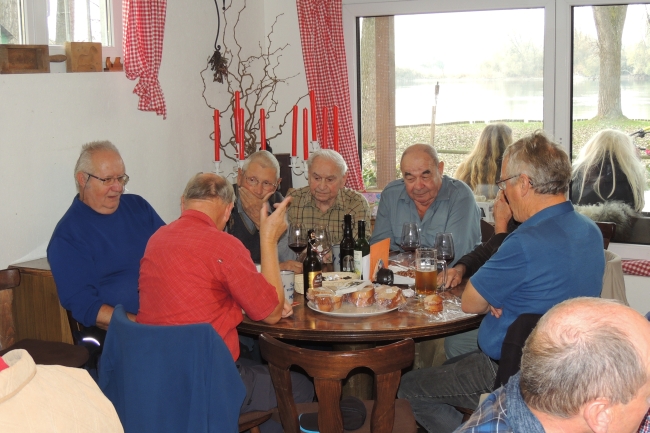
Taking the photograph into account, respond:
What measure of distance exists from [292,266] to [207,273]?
2.74 ft

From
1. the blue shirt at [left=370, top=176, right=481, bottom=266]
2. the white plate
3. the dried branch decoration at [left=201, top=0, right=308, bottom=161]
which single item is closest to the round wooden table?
the white plate

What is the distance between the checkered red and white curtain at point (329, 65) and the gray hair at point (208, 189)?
97.4 inches

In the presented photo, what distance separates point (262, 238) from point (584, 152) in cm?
287

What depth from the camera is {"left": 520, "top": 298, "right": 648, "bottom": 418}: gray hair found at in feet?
4.16

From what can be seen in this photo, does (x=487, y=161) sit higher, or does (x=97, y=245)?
(x=487, y=161)

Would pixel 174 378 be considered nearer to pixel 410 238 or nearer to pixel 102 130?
pixel 410 238

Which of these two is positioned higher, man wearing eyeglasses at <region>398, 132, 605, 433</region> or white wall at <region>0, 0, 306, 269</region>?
white wall at <region>0, 0, 306, 269</region>

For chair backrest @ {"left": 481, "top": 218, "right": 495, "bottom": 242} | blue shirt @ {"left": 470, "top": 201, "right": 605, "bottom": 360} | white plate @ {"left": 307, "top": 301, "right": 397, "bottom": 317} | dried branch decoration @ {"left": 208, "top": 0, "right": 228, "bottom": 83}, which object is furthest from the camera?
dried branch decoration @ {"left": 208, "top": 0, "right": 228, "bottom": 83}

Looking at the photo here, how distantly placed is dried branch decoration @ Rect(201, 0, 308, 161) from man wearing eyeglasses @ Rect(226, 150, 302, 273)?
3.10ft

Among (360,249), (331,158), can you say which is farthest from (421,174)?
(360,249)

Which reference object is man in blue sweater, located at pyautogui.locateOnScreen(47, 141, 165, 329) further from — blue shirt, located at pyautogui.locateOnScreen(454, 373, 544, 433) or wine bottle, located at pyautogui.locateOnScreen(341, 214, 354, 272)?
blue shirt, located at pyautogui.locateOnScreen(454, 373, 544, 433)

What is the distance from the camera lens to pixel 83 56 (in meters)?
3.46

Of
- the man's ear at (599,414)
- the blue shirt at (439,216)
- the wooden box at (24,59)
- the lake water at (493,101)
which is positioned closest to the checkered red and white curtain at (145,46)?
the wooden box at (24,59)

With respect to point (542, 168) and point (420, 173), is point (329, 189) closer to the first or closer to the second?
point (420, 173)
